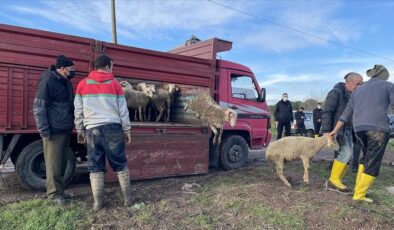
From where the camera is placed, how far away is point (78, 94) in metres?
4.90

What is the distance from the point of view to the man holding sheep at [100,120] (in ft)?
15.7

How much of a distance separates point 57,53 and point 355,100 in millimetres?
4832

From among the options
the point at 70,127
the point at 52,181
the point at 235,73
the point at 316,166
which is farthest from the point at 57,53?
the point at 316,166

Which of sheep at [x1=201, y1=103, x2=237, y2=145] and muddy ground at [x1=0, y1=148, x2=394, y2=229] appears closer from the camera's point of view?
muddy ground at [x1=0, y1=148, x2=394, y2=229]

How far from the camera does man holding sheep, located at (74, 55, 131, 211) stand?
4.79 metres

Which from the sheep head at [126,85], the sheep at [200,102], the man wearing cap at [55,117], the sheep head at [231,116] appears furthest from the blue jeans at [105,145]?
the sheep head at [126,85]

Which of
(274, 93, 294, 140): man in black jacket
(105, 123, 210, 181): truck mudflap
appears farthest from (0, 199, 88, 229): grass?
(274, 93, 294, 140): man in black jacket

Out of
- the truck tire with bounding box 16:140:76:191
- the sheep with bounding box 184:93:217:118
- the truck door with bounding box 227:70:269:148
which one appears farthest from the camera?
the truck door with bounding box 227:70:269:148

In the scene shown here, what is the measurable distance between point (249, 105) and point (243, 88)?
45cm

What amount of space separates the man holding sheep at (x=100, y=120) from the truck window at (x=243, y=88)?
173 inches

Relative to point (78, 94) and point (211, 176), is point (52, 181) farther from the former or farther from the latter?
point (211, 176)

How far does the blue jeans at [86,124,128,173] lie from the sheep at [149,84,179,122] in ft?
11.5

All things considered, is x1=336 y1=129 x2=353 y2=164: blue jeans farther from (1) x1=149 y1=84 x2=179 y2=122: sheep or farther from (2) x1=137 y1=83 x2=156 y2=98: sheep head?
(2) x1=137 y1=83 x2=156 y2=98: sheep head

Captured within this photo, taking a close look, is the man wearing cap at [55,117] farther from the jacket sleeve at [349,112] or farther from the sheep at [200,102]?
the jacket sleeve at [349,112]
